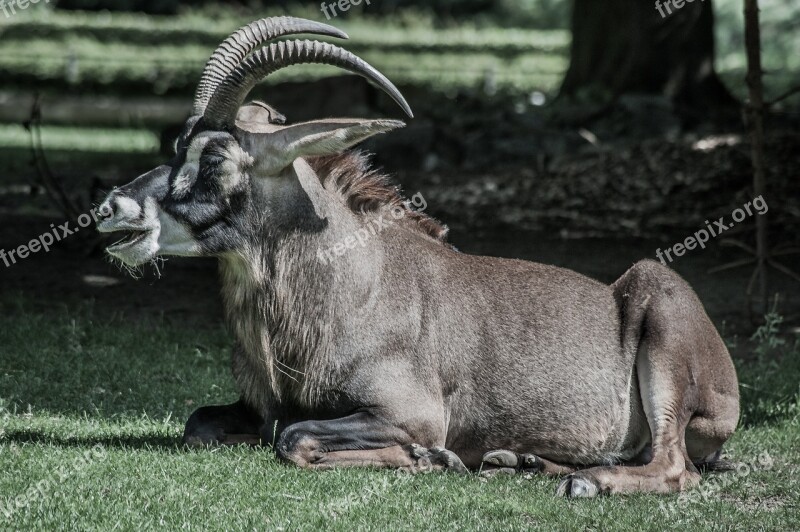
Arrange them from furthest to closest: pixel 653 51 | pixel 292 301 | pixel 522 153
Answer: pixel 653 51, pixel 522 153, pixel 292 301

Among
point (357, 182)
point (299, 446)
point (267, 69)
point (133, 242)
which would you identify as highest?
point (267, 69)

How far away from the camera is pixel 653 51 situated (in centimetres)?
1962

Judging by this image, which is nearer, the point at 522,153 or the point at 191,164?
the point at 191,164

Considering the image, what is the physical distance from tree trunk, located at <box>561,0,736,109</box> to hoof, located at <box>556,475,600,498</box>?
13301 mm

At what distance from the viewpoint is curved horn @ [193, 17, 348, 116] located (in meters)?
7.47

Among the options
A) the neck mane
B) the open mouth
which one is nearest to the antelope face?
the open mouth

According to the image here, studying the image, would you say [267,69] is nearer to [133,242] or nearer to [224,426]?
[133,242]

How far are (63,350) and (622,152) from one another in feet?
34.8

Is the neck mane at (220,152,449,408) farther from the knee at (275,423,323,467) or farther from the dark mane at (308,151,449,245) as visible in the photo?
the knee at (275,423,323,467)

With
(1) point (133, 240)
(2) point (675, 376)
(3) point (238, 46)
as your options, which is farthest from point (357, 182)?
(2) point (675, 376)

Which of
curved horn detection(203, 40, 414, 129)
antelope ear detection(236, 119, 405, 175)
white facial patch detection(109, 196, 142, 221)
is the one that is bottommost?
white facial patch detection(109, 196, 142, 221)

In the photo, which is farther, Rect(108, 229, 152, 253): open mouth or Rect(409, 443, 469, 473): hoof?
Rect(409, 443, 469, 473): hoof

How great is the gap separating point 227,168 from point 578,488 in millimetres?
2723

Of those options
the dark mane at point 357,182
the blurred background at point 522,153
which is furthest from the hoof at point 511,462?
the blurred background at point 522,153
